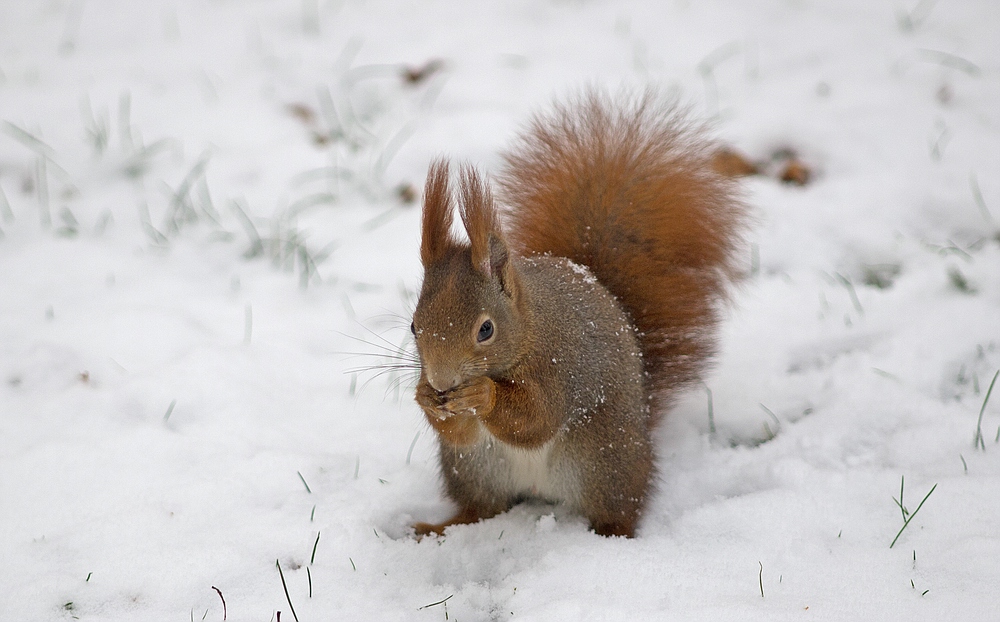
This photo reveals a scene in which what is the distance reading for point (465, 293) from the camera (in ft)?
4.98

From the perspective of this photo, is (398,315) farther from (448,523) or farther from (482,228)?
(482,228)

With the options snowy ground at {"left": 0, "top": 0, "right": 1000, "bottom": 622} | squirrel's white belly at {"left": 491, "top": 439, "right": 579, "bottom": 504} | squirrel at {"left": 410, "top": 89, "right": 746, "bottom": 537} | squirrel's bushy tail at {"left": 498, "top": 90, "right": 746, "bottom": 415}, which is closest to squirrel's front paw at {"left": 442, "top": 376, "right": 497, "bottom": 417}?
squirrel at {"left": 410, "top": 89, "right": 746, "bottom": 537}

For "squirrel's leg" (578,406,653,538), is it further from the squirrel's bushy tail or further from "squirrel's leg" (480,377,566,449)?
the squirrel's bushy tail

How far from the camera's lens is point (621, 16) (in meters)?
3.53

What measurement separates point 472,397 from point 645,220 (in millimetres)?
644

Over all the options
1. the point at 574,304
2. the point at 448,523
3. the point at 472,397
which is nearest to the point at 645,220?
the point at 574,304

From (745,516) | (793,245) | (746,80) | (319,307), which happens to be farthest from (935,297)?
(319,307)

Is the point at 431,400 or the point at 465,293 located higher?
the point at 465,293

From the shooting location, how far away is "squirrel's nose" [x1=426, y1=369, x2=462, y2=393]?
148cm

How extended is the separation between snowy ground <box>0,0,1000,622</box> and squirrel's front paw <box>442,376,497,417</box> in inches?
12.7

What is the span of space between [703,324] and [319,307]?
1.06 metres

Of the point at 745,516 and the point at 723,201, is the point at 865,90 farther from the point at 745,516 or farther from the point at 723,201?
the point at 745,516

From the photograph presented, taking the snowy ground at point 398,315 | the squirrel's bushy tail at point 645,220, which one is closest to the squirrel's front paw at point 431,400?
the snowy ground at point 398,315

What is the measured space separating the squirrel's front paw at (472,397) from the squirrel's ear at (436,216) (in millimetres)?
234
